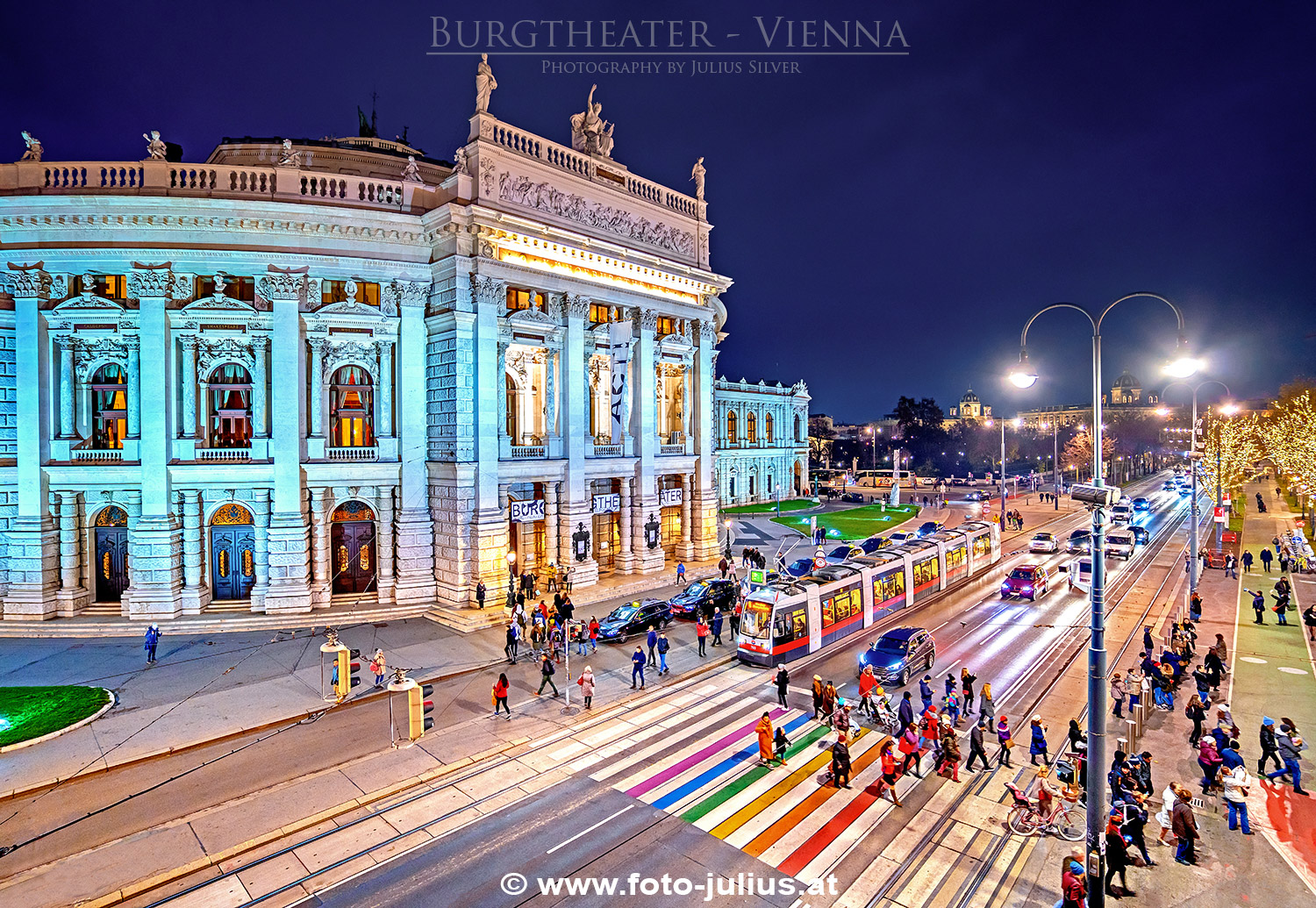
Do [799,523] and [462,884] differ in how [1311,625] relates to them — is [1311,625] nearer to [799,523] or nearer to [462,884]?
[462,884]

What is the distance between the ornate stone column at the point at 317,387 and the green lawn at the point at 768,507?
4875 centimetres

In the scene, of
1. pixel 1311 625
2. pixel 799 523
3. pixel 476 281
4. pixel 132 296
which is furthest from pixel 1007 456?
pixel 132 296

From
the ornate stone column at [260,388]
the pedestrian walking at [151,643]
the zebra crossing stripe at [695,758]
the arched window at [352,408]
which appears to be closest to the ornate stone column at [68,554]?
the ornate stone column at [260,388]

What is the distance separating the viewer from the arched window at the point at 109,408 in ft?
94.2

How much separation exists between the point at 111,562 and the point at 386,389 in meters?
14.5

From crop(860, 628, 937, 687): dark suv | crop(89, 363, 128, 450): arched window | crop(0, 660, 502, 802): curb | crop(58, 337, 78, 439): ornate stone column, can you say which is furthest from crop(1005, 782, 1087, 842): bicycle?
crop(58, 337, 78, 439): ornate stone column

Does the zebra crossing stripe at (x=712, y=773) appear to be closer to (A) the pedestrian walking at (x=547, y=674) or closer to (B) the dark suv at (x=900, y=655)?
(B) the dark suv at (x=900, y=655)

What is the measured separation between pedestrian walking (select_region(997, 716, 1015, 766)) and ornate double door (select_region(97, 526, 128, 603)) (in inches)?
1399

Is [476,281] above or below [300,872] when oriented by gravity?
above

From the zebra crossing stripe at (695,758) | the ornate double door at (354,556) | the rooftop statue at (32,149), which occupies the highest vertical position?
the rooftop statue at (32,149)

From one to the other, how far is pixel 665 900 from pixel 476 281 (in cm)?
2612

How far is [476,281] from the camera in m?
30.0

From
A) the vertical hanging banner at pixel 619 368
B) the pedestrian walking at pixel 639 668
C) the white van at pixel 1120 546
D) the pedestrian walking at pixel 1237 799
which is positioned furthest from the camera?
the white van at pixel 1120 546

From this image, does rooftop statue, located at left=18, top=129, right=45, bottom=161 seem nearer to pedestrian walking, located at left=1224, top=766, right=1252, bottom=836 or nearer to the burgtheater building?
the burgtheater building
